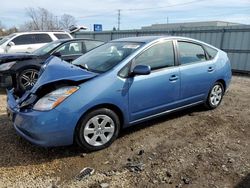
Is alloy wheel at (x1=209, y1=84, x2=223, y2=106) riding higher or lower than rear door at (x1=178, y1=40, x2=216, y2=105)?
lower

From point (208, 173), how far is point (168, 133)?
1.25m

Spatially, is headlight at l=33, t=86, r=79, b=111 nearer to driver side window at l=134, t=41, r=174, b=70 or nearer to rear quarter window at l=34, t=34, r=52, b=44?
driver side window at l=134, t=41, r=174, b=70

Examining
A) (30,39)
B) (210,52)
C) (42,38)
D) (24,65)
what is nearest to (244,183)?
(210,52)

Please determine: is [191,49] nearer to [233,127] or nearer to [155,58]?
[155,58]

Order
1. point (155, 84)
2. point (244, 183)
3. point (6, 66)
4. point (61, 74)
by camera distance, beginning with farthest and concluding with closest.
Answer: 1. point (6, 66)
2. point (155, 84)
3. point (61, 74)
4. point (244, 183)

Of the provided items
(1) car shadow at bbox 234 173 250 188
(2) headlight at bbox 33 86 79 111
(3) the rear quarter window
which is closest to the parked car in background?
(2) headlight at bbox 33 86 79 111

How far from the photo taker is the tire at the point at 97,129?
3.70 meters

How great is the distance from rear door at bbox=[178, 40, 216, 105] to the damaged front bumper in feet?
7.06

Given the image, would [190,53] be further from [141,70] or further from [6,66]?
[6,66]

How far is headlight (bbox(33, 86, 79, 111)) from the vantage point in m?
3.51

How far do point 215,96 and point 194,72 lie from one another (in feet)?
3.47

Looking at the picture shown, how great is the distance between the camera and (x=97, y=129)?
3830 millimetres

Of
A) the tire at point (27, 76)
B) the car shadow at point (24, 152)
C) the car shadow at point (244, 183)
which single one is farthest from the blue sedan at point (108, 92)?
the tire at point (27, 76)

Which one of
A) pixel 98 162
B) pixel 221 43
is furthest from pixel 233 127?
pixel 221 43
